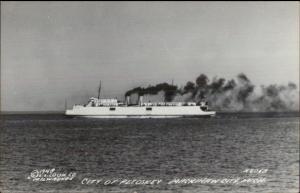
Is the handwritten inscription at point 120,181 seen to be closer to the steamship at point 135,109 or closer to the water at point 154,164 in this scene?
the water at point 154,164

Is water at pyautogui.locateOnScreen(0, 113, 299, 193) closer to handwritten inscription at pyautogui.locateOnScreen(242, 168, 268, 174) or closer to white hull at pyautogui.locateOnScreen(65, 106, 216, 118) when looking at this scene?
handwritten inscription at pyautogui.locateOnScreen(242, 168, 268, 174)

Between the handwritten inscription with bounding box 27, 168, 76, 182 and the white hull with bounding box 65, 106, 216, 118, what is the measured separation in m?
52.8

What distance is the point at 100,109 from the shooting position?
7100 cm

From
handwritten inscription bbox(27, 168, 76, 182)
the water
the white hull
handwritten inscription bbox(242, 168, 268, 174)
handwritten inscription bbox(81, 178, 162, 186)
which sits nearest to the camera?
the water

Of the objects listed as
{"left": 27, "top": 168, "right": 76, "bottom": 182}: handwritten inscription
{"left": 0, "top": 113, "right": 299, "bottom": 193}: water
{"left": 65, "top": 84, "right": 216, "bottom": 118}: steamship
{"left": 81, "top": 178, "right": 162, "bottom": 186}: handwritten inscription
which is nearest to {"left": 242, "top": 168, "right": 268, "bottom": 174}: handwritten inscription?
{"left": 0, "top": 113, "right": 299, "bottom": 193}: water

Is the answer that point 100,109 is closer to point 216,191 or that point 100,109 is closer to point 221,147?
point 221,147

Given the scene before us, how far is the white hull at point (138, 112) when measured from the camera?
70.1m

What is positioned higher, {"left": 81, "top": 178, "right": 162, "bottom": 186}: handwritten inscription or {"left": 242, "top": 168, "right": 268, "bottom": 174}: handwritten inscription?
{"left": 242, "top": 168, "right": 268, "bottom": 174}: handwritten inscription

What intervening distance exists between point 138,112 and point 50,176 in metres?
55.4

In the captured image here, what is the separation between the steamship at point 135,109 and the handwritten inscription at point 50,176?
52.8 meters

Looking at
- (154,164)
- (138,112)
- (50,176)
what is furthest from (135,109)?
(50,176)

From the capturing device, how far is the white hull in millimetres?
70125

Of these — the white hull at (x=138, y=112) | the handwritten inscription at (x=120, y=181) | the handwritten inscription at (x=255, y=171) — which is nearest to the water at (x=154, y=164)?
the handwritten inscription at (x=255, y=171)

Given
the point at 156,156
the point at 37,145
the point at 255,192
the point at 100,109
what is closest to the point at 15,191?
the point at 255,192
